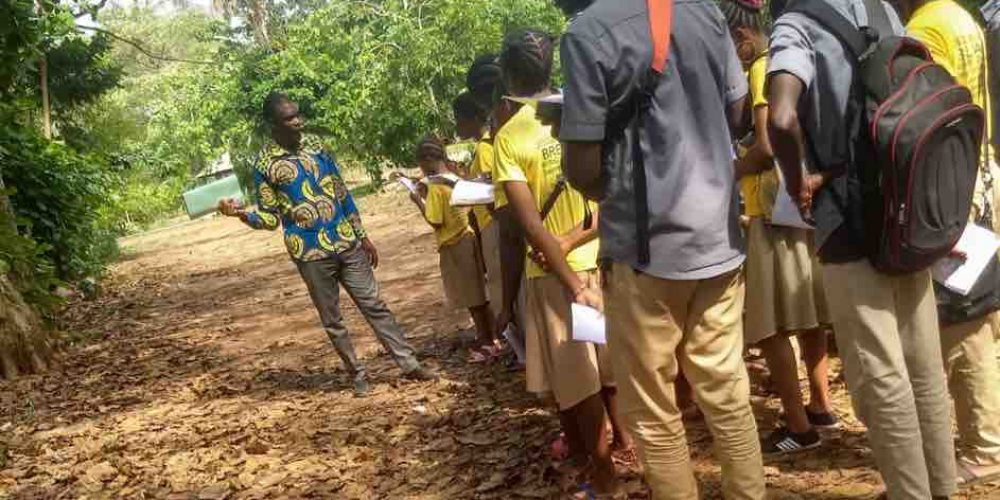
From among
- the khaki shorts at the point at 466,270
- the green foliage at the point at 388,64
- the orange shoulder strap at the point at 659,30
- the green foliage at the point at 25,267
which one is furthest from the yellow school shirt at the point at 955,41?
the green foliage at the point at 388,64

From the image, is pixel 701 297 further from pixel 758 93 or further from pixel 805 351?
pixel 805 351

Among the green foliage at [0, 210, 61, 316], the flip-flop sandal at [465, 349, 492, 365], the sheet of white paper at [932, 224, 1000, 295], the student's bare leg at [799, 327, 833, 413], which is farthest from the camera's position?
the green foliage at [0, 210, 61, 316]

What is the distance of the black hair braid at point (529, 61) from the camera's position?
10.3ft

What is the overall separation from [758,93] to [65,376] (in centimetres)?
668

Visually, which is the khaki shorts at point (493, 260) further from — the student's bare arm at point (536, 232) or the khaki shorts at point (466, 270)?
the student's bare arm at point (536, 232)

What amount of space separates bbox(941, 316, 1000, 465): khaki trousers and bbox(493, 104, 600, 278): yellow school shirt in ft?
4.38

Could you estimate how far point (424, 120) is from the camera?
59.8ft

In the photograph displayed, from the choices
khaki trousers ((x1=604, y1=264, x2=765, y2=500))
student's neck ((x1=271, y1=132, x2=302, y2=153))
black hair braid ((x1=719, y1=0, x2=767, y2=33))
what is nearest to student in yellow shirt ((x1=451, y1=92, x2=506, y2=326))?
student's neck ((x1=271, y1=132, x2=302, y2=153))

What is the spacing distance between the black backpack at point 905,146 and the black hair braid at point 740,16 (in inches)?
29.6

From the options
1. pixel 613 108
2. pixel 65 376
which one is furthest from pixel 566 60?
pixel 65 376

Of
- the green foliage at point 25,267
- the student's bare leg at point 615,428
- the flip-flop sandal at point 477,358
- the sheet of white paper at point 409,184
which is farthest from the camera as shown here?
the green foliage at point 25,267

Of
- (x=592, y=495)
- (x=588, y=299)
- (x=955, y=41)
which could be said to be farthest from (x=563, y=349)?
(x=955, y=41)

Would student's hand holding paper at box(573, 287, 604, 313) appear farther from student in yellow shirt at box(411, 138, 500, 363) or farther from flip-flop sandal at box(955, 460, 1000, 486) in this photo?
student in yellow shirt at box(411, 138, 500, 363)

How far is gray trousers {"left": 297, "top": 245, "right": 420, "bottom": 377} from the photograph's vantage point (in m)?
5.57
